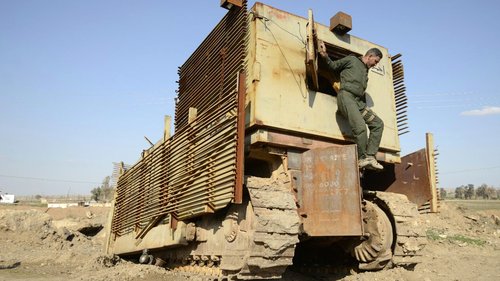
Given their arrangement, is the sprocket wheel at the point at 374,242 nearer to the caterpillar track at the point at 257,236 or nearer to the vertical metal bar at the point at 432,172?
the caterpillar track at the point at 257,236

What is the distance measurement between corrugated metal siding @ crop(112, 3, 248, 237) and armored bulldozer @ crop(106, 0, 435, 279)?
25mm

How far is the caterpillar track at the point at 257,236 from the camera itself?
14.3 ft

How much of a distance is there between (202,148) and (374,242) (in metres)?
2.67

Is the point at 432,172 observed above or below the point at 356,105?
below

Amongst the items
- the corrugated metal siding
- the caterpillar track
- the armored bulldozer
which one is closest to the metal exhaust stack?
the armored bulldozer

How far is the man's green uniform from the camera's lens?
224 inches

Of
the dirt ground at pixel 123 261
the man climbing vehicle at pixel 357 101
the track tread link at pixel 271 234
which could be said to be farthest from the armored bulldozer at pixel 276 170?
the dirt ground at pixel 123 261

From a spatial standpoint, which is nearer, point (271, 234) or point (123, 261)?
point (271, 234)

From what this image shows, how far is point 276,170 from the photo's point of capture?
5.68 m

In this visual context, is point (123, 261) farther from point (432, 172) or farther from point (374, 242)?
point (432, 172)

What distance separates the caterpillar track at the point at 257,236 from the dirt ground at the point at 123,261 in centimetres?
72

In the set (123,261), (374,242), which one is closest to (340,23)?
(374,242)

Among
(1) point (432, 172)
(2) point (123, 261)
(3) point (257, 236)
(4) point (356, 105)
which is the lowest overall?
(2) point (123, 261)

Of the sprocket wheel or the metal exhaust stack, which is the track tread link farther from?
the metal exhaust stack
